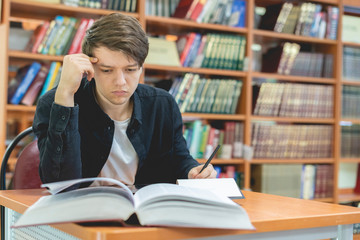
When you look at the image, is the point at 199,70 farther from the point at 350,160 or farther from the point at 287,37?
the point at 350,160

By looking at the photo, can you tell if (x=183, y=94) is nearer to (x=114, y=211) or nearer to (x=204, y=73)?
(x=204, y=73)

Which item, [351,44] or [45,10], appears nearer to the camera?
[45,10]

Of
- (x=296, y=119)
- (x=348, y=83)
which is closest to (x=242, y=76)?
(x=296, y=119)

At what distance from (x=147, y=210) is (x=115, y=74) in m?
0.66

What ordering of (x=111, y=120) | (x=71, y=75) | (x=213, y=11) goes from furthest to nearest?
(x=213, y=11), (x=111, y=120), (x=71, y=75)

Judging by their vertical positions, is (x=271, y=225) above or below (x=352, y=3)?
below

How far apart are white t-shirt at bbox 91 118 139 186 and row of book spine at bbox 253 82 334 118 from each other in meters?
1.95

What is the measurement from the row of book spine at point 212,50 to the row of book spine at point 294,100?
287 mm

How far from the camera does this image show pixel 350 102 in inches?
146

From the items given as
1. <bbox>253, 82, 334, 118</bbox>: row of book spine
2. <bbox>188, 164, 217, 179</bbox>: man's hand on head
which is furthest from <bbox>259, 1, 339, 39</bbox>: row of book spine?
<bbox>188, 164, 217, 179</bbox>: man's hand on head

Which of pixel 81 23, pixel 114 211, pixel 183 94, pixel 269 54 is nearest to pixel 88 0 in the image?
pixel 81 23

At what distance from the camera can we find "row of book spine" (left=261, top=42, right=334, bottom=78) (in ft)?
11.3

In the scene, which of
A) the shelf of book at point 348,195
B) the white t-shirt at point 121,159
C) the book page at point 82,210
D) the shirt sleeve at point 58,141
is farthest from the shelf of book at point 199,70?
the book page at point 82,210

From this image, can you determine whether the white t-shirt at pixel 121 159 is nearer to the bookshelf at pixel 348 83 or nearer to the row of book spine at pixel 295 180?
the row of book spine at pixel 295 180
